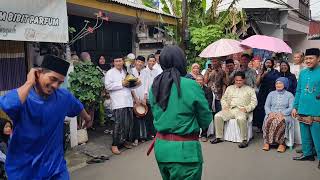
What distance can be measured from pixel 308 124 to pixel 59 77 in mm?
4779

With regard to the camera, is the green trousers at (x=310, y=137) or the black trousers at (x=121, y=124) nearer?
the green trousers at (x=310, y=137)

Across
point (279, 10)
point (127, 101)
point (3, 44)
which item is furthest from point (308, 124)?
point (279, 10)

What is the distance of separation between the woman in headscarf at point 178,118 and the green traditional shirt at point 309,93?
3.44 meters

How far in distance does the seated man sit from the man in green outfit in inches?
63.0

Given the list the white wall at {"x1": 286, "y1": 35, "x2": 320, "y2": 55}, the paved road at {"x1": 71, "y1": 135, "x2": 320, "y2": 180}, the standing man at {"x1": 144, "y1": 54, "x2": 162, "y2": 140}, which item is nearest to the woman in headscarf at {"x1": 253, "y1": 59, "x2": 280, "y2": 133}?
the paved road at {"x1": 71, "y1": 135, "x2": 320, "y2": 180}

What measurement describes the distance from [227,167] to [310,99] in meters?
1.77

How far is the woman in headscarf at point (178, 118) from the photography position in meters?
3.60

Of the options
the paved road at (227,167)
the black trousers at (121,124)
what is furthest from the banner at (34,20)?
the paved road at (227,167)

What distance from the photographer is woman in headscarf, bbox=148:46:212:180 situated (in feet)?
11.8

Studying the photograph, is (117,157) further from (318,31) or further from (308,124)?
(318,31)

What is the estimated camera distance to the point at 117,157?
7617 mm

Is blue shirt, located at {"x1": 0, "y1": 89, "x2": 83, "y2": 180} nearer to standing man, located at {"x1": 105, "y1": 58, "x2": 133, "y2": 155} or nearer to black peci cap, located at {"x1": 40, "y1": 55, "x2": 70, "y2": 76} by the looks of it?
black peci cap, located at {"x1": 40, "y1": 55, "x2": 70, "y2": 76}

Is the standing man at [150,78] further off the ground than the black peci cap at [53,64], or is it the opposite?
the black peci cap at [53,64]

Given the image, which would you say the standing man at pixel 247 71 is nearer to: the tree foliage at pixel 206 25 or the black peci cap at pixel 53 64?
the tree foliage at pixel 206 25
